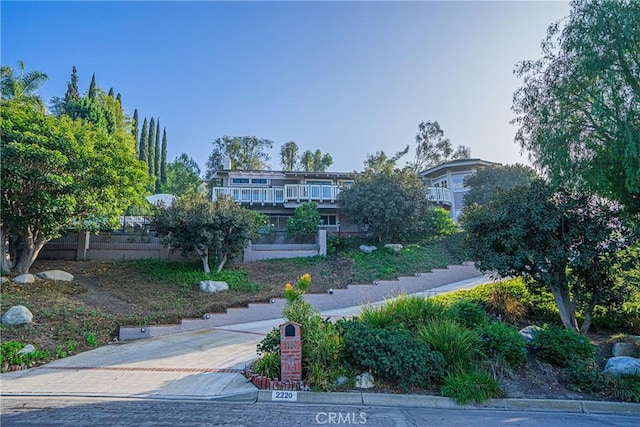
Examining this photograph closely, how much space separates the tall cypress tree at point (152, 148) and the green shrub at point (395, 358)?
39.3 meters

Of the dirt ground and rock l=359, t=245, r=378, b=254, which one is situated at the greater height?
rock l=359, t=245, r=378, b=254

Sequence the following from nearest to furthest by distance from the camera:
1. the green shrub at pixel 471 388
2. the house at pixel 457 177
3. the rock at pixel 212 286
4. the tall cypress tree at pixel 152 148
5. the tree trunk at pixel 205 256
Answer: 1. the green shrub at pixel 471 388
2. the rock at pixel 212 286
3. the tree trunk at pixel 205 256
4. the house at pixel 457 177
5. the tall cypress tree at pixel 152 148

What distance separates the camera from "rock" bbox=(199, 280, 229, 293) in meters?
12.6

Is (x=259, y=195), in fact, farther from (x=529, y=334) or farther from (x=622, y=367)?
(x=622, y=367)

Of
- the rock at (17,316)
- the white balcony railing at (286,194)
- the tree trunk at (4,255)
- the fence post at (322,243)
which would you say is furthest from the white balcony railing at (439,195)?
the tree trunk at (4,255)

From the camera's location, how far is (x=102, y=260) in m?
15.3

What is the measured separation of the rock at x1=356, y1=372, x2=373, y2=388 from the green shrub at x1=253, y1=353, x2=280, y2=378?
1.32 m

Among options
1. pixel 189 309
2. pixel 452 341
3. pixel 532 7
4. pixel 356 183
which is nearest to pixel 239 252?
pixel 189 309

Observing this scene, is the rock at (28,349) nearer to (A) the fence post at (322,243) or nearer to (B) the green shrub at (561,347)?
(B) the green shrub at (561,347)

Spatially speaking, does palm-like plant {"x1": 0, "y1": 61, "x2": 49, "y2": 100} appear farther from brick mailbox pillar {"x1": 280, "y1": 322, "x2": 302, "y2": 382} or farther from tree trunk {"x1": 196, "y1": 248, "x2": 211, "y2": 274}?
brick mailbox pillar {"x1": 280, "y1": 322, "x2": 302, "y2": 382}

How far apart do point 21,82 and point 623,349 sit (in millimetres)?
26525

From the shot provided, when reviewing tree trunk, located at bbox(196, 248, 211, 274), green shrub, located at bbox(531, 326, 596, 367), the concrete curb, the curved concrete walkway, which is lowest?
the concrete curb

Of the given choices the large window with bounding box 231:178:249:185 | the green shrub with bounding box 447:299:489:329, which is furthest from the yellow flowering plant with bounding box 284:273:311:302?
the large window with bounding box 231:178:249:185

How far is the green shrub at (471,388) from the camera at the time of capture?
529 centimetres
